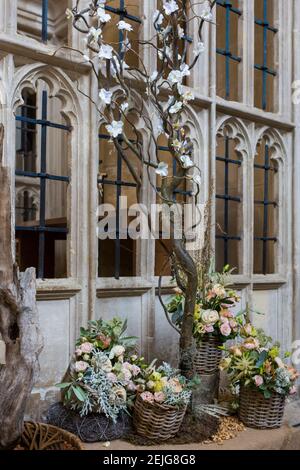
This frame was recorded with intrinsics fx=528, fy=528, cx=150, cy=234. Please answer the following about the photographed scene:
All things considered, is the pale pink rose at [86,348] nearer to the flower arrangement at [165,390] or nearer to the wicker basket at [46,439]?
the flower arrangement at [165,390]

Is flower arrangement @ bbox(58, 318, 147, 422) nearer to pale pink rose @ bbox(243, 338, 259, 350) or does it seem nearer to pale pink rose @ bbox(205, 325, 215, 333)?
pale pink rose @ bbox(205, 325, 215, 333)

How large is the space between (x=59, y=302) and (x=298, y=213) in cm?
171

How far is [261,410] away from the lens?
2.37 m

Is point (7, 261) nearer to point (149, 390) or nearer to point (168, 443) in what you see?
point (149, 390)

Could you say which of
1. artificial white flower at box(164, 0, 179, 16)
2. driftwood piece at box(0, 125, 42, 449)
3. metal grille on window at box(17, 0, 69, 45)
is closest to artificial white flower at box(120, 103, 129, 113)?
artificial white flower at box(164, 0, 179, 16)

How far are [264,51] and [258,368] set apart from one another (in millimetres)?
2000

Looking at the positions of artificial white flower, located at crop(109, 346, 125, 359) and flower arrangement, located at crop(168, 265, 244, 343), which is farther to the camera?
flower arrangement, located at crop(168, 265, 244, 343)

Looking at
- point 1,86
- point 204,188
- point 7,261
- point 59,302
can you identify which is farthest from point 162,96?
point 7,261

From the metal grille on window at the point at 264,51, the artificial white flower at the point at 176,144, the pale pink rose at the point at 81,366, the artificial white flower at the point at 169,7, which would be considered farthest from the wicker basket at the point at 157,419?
the metal grille on window at the point at 264,51

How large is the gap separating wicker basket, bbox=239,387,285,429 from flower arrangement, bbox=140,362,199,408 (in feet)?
1.15

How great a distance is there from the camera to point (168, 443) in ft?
6.89

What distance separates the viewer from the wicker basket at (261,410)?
7.75 feet

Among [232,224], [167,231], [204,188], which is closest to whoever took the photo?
[167,231]

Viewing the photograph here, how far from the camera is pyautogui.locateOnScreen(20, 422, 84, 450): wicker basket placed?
1792mm
